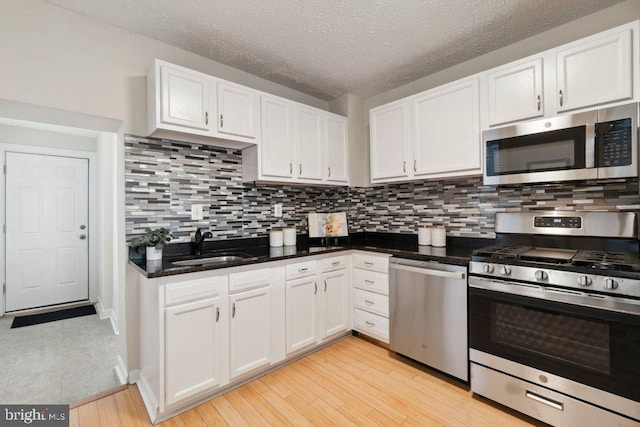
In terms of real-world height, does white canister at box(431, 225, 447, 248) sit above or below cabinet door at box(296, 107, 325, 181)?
below

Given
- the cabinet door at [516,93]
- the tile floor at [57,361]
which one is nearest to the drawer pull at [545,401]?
the cabinet door at [516,93]

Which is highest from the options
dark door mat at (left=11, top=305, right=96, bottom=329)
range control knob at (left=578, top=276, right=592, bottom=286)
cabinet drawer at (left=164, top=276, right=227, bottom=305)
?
range control knob at (left=578, top=276, right=592, bottom=286)

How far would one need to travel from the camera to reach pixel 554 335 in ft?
5.32

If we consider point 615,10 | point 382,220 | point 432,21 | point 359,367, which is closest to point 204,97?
point 432,21

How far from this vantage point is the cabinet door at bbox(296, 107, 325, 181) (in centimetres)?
276

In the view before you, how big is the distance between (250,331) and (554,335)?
1.83 metres

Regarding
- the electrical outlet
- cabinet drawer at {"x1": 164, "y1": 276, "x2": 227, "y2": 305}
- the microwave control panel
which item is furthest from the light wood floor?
the microwave control panel

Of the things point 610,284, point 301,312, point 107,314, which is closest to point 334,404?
point 301,312

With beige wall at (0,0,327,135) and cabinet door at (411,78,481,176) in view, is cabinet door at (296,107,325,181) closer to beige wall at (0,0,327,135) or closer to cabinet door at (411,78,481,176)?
cabinet door at (411,78,481,176)

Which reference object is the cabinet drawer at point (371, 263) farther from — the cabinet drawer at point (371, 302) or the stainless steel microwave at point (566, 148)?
the stainless steel microwave at point (566, 148)

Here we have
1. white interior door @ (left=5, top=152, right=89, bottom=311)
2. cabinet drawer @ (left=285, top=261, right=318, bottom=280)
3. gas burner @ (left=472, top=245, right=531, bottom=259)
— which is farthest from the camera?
white interior door @ (left=5, top=152, right=89, bottom=311)

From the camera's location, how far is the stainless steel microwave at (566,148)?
1664 mm

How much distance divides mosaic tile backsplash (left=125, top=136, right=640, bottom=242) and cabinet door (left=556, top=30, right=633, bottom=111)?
1.83 ft

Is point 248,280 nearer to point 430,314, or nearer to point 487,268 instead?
point 430,314
